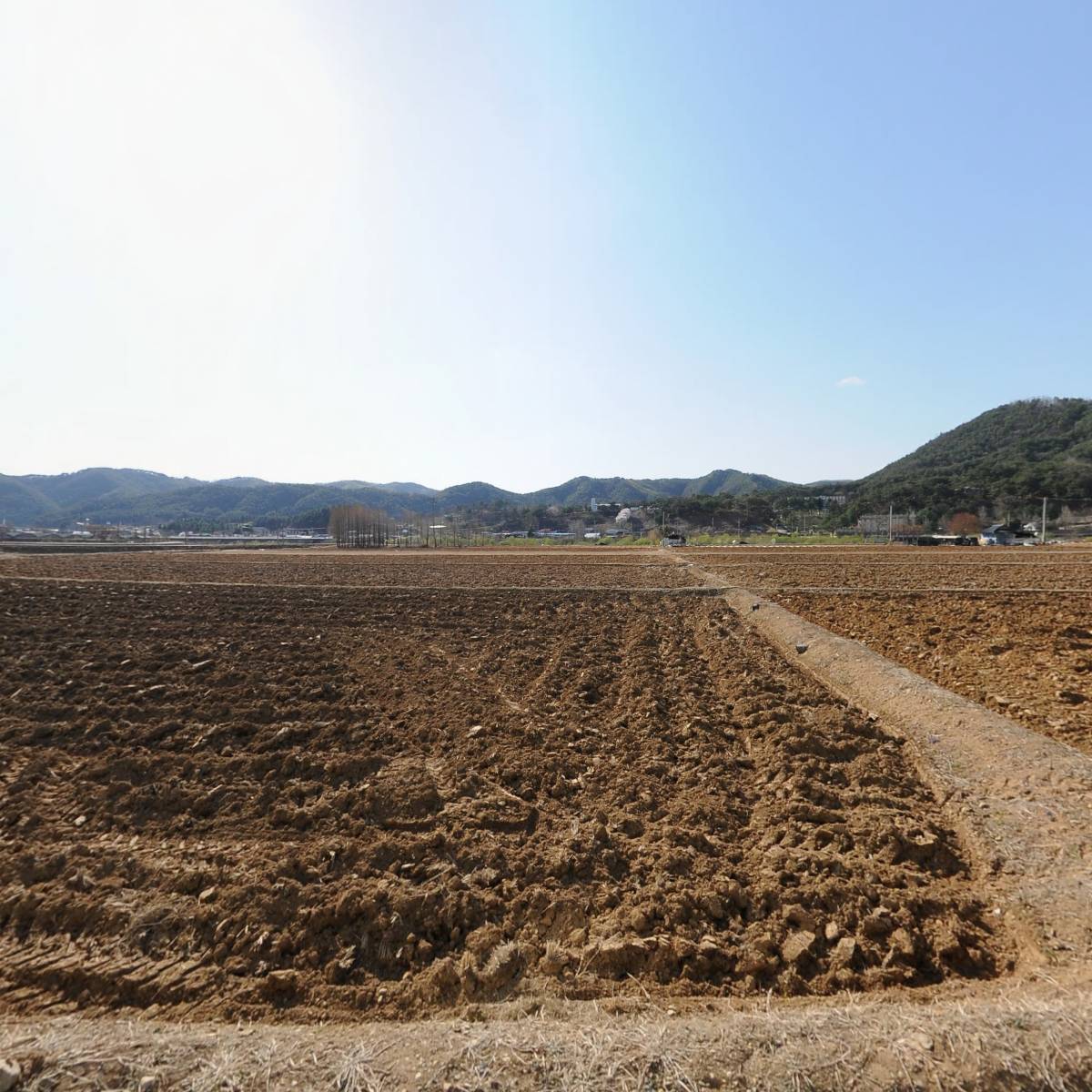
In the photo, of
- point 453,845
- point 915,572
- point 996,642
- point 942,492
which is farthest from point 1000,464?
point 453,845

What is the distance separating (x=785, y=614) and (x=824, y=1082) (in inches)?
477

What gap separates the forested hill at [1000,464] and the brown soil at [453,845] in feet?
333

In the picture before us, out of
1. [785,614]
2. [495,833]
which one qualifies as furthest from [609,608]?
[495,833]

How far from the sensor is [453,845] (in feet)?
14.2

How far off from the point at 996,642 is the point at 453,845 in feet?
33.9

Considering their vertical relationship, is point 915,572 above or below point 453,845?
above

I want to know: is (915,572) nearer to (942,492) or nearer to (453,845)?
(453,845)

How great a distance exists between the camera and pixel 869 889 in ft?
12.2

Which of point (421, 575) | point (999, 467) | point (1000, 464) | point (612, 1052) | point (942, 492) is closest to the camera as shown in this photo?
point (612, 1052)

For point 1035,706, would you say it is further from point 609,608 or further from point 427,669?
point 609,608

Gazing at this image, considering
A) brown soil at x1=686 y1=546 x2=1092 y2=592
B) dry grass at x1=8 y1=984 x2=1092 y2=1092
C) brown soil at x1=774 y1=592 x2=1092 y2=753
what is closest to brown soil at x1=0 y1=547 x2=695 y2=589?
brown soil at x1=686 y1=546 x2=1092 y2=592

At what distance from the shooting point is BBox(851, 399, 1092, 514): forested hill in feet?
287

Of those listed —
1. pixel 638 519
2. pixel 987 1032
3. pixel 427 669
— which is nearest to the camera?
pixel 987 1032

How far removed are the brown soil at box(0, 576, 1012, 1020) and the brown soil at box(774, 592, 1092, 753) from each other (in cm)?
208
